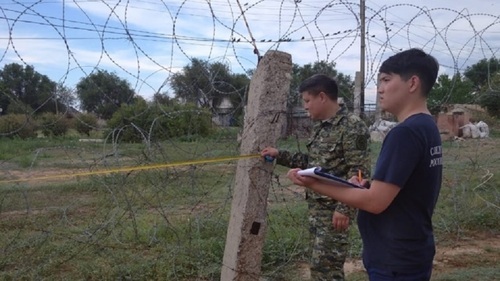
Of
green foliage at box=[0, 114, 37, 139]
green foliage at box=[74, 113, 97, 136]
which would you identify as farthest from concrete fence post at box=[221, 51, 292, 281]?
green foliage at box=[0, 114, 37, 139]

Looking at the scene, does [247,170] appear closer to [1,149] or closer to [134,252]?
[134,252]

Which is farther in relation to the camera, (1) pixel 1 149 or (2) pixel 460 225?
(1) pixel 1 149

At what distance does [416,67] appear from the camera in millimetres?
1958

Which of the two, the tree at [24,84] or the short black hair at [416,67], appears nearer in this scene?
the short black hair at [416,67]

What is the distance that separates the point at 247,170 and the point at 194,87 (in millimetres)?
1000

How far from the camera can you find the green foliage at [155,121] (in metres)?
3.49

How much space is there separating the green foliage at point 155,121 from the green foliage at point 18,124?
0.52 meters

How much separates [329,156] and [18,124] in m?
6.09

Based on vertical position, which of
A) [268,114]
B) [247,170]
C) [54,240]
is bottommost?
[54,240]

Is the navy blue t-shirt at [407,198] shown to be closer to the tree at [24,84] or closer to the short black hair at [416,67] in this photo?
the short black hair at [416,67]

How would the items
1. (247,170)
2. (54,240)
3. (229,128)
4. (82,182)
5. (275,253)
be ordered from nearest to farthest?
1. (247,170)
2. (229,128)
3. (275,253)
4. (54,240)
5. (82,182)

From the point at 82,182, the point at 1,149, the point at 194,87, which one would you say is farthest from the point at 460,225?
the point at 1,149

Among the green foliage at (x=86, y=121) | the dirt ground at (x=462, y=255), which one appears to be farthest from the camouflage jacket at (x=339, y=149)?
the dirt ground at (x=462, y=255)

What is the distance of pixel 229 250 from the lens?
2822mm
